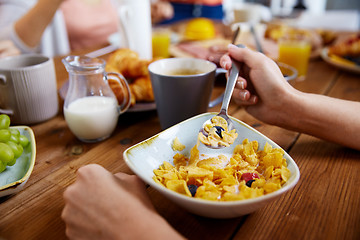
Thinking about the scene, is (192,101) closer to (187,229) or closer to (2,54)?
(187,229)

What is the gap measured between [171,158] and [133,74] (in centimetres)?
43

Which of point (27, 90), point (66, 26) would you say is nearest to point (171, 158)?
point (27, 90)

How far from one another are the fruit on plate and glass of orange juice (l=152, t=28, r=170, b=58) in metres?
0.80

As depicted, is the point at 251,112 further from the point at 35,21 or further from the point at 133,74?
the point at 35,21

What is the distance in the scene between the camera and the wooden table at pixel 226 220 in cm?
44

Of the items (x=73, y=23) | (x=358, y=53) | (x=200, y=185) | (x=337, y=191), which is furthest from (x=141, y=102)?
(x=73, y=23)

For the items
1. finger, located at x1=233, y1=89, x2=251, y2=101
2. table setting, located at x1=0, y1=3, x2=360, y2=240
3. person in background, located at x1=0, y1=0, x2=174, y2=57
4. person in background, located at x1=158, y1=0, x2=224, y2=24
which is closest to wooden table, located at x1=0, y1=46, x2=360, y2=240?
table setting, located at x1=0, y1=3, x2=360, y2=240

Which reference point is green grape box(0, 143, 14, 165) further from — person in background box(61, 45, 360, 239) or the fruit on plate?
person in background box(61, 45, 360, 239)

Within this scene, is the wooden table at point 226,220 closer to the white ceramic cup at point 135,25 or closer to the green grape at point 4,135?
the green grape at point 4,135

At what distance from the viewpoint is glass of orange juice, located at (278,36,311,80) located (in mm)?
1104

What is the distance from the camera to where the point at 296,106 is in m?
0.66

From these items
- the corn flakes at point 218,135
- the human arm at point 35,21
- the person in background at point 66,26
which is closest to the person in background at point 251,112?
the corn flakes at point 218,135

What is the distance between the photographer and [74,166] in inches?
24.1

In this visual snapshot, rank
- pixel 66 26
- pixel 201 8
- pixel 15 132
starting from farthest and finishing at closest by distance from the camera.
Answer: pixel 201 8 < pixel 66 26 < pixel 15 132
